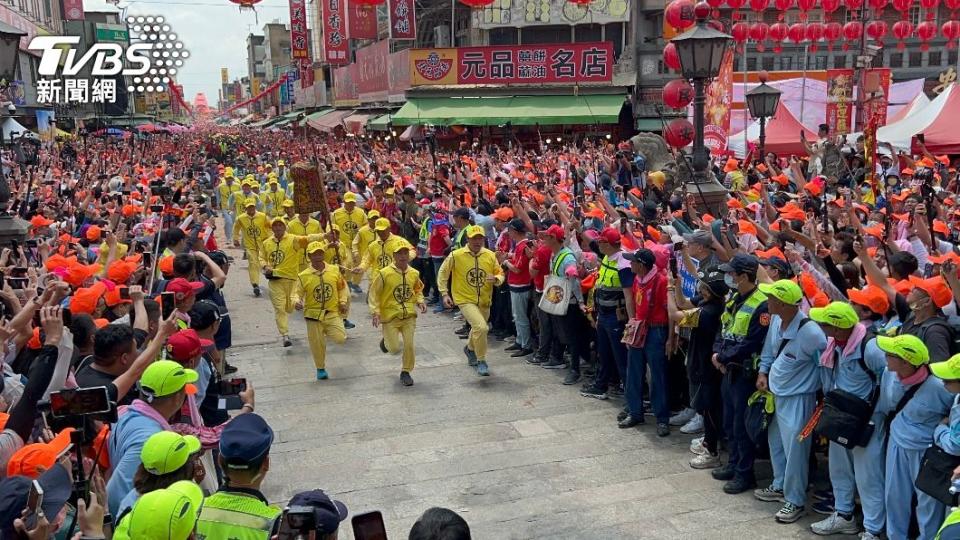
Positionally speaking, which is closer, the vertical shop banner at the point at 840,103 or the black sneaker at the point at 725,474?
the black sneaker at the point at 725,474

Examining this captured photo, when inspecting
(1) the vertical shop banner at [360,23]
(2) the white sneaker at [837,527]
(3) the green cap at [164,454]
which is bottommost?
(2) the white sneaker at [837,527]

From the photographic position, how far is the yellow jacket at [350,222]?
1372 centimetres

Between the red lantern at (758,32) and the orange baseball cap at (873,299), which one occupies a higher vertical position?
the red lantern at (758,32)

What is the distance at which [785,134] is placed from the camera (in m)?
20.6

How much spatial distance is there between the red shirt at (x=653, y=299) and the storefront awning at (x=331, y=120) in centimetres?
3763

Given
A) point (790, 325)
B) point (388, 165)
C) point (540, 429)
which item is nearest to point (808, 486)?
point (790, 325)

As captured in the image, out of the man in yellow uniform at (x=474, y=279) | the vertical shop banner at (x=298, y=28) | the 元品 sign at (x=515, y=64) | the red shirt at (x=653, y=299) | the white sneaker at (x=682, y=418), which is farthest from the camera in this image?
the vertical shop banner at (x=298, y=28)

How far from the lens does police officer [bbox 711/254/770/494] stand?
20.3 feet

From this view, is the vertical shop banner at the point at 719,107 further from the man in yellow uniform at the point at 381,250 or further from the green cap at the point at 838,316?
the green cap at the point at 838,316

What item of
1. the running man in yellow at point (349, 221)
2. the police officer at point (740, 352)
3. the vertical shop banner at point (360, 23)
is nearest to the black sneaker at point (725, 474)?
the police officer at point (740, 352)

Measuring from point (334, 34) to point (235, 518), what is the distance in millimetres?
45314

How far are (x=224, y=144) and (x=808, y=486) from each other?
4671 cm

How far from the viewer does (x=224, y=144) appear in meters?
48.8

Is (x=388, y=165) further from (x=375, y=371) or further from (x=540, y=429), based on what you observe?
(x=540, y=429)
